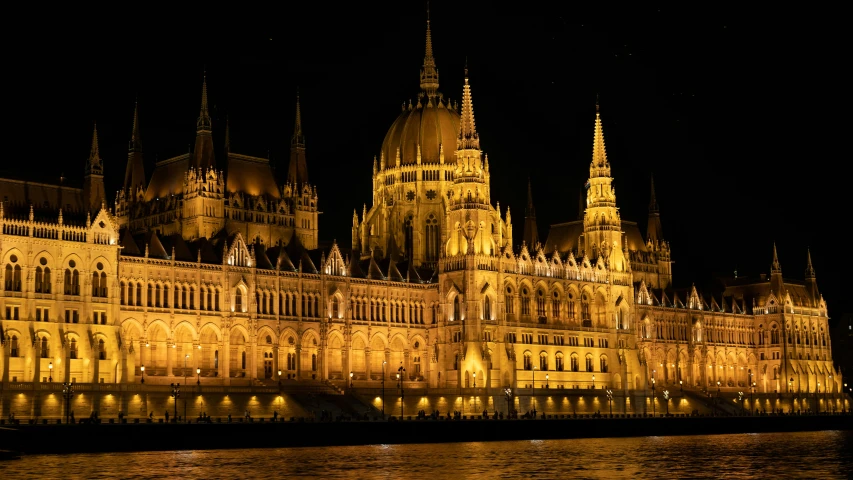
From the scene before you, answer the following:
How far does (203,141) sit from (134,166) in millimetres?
12188

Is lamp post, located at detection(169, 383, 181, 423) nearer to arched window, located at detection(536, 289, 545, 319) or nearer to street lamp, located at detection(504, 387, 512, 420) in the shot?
street lamp, located at detection(504, 387, 512, 420)

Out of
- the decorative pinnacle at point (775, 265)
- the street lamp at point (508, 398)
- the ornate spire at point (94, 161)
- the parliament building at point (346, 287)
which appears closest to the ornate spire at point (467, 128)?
the parliament building at point (346, 287)

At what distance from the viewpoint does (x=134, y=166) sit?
164 metres

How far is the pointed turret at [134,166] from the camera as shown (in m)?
164

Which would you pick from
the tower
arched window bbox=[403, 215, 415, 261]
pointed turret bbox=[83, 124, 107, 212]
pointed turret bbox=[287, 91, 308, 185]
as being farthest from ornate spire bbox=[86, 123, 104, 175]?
the tower

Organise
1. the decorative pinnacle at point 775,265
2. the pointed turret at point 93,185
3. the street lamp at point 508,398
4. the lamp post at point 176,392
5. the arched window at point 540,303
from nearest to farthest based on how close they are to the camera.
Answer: the lamp post at point 176,392 → the pointed turret at point 93,185 → the street lamp at point 508,398 → the arched window at point 540,303 → the decorative pinnacle at point 775,265

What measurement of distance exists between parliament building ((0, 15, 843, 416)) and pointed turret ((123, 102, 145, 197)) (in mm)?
187

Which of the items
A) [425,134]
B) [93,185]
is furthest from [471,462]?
[425,134]

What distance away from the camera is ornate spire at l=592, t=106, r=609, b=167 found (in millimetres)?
169500

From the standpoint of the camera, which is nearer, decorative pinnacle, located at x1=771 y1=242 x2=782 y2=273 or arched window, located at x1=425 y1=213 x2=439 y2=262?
arched window, located at x1=425 y1=213 x2=439 y2=262

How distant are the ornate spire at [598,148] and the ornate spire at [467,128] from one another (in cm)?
2106

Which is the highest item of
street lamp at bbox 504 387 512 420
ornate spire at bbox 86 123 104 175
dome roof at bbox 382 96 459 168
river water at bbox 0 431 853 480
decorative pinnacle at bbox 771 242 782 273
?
dome roof at bbox 382 96 459 168

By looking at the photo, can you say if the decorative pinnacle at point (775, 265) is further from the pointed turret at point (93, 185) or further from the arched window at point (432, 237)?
the pointed turret at point (93, 185)

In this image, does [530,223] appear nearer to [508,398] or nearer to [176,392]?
[508,398]
